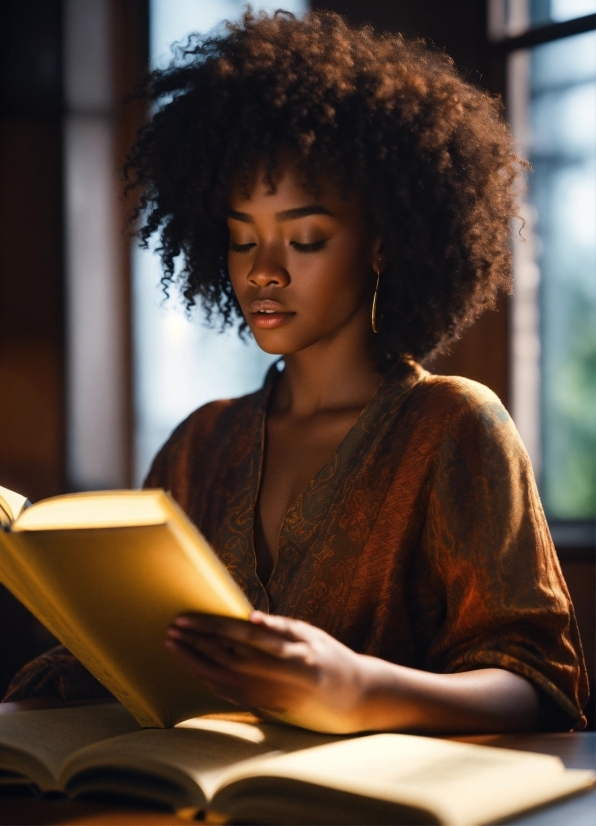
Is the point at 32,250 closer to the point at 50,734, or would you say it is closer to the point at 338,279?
the point at 338,279

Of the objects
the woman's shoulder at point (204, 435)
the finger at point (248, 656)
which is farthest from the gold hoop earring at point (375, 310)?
the finger at point (248, 656)

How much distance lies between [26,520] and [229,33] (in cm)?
98

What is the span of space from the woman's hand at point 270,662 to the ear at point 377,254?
0.69m

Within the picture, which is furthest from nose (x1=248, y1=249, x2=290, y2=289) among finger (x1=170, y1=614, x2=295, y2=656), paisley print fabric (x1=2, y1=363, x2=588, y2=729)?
finger (x1=170, y1=614, x2=295, y2=656)

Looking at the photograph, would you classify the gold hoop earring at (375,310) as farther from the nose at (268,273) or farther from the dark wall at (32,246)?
the dark wall at (32,246)

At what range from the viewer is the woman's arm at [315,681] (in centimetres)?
85


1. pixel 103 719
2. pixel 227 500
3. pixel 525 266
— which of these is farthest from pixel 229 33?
pixel 525 266

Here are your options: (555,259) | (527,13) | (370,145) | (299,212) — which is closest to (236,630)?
(299,212)

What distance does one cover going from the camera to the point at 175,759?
841 millimetres

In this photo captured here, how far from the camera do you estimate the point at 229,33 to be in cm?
157

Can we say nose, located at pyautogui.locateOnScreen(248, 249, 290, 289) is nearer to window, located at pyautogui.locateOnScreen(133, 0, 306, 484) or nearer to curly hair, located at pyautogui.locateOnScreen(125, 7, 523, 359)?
curly hair, located at pyautogui.locateOnScreen(125, 7, 523, 359)

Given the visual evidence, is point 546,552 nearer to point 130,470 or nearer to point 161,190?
point 161,190

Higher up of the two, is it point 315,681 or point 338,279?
point 338,279

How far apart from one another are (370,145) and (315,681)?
0.81m
